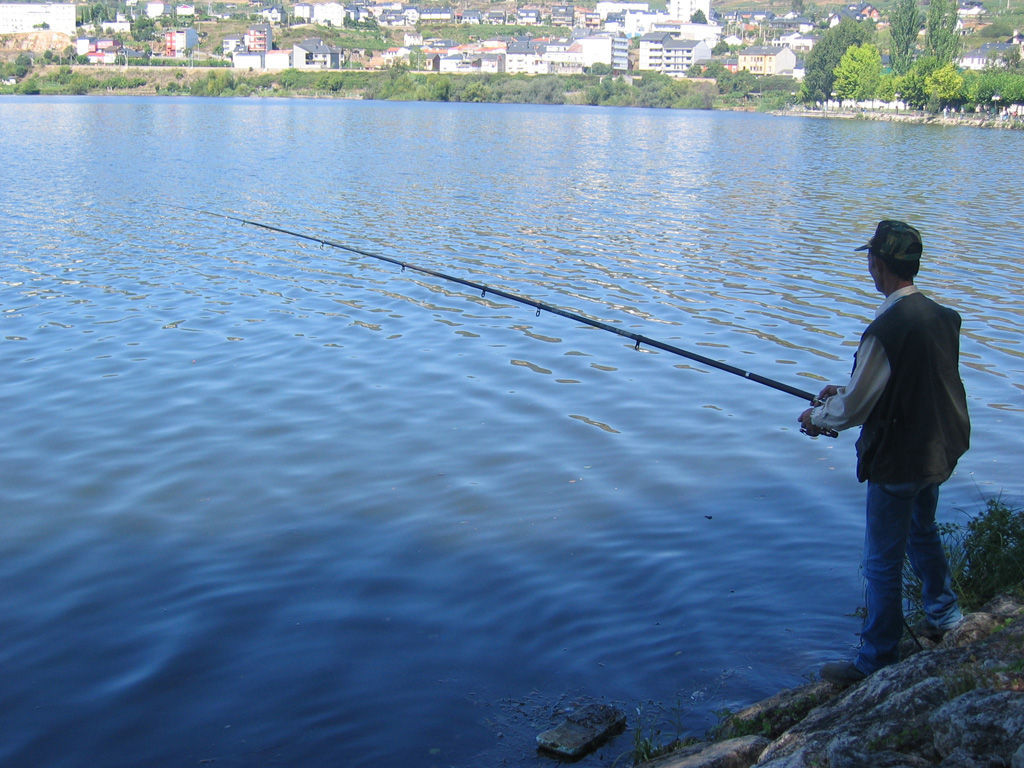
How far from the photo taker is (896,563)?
4660mm

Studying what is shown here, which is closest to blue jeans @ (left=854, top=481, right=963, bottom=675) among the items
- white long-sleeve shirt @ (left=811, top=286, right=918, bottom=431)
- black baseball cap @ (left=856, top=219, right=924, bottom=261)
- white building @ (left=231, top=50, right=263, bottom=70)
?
white long-sleeve shirt @ (left=811, top=286, right=918, bottom=431)

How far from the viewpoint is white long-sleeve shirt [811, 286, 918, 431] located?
4.48m

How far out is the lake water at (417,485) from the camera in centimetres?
538

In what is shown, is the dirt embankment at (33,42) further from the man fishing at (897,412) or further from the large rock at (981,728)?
the large rock at (981,728)

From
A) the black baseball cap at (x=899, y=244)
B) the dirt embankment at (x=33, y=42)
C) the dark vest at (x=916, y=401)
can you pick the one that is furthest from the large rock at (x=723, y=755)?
the dirt embankment at (x=33, y=42)

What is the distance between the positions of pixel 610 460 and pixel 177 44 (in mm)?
204220

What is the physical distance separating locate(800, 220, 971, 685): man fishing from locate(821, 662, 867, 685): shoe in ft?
0.30

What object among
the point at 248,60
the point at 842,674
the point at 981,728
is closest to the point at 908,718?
the point at 981,728

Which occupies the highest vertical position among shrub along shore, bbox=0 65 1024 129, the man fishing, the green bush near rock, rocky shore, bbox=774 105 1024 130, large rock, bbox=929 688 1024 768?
shrub along shore, bbox=0 65 1024 129

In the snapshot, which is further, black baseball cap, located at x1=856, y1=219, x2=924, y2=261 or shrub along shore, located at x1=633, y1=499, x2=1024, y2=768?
black baseball cap, located at x1=856, y1=219, x2=924, y2=261

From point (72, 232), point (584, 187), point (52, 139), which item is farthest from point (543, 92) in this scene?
point (72, 232)

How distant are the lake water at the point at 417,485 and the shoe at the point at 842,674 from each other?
1.49ft

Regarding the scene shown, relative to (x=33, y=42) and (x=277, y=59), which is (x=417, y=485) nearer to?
(x=277, y=59)

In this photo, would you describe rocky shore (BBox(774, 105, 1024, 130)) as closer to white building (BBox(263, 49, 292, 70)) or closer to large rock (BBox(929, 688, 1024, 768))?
large rock (BBox(929, 688, 1024, 768))
